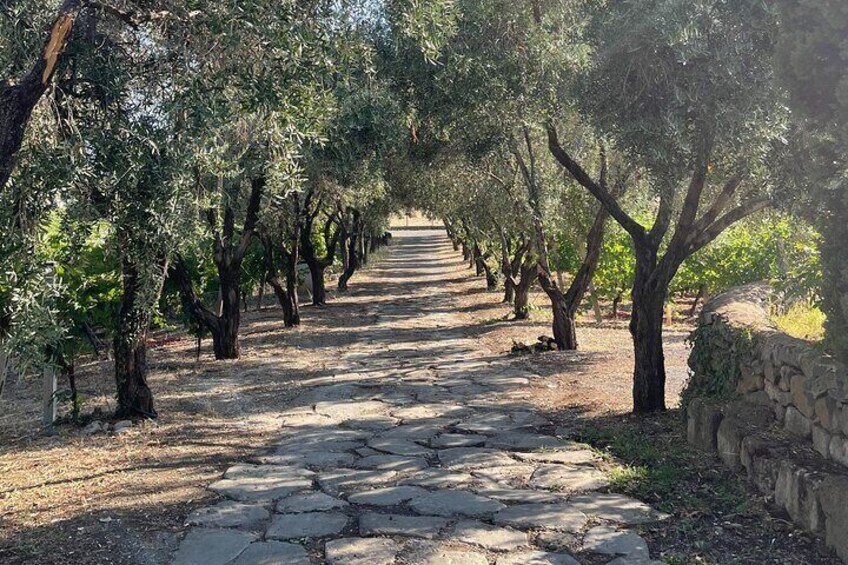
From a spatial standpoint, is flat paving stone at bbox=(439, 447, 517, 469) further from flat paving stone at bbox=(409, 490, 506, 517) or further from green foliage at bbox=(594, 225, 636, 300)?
green foliage at bbox=(594, 225, 636, 300)

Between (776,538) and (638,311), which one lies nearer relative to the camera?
(776,538)

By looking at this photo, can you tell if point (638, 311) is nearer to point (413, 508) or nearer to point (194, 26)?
point (413, 508)

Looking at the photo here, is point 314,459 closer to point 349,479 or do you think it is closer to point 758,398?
point 349,479

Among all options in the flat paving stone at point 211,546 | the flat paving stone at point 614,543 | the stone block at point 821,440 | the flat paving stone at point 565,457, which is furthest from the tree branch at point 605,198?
the flat paving stone at point 211,546

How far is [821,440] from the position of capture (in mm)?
4746

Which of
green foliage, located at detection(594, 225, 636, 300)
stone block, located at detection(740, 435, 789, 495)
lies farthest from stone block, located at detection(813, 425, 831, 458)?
green foliage, located at detection(594, 225, 636, 300)

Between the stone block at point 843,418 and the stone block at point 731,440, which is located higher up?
the stone block at point 843,418

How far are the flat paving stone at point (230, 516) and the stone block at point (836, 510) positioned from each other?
331 cm

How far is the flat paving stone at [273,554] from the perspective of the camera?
4383 mm

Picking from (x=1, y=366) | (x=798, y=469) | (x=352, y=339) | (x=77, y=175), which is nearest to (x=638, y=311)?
(x=798, y=469)

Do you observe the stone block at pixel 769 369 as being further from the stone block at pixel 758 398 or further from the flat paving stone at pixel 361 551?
the flat paving stone at pixel 361 551

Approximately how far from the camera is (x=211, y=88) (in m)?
5.73

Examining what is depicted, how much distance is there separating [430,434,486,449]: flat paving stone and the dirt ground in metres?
1.01

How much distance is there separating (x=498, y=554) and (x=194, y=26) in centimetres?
453
